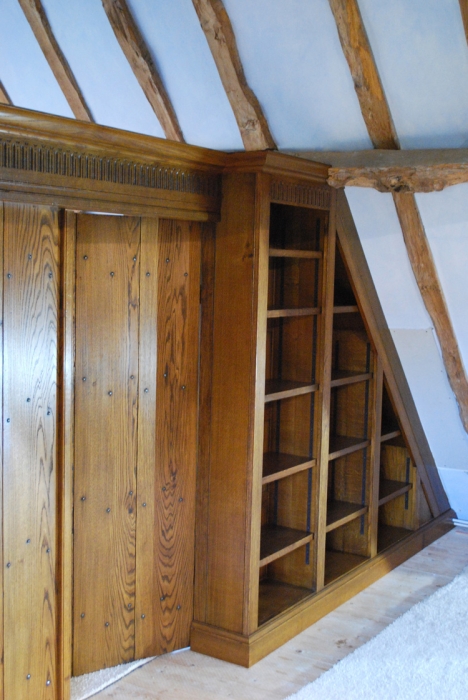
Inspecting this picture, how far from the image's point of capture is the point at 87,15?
11.5 feet

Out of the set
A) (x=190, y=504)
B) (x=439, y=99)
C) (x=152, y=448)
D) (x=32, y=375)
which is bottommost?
(x=190, y=504)

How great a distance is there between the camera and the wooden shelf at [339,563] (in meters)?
3.76

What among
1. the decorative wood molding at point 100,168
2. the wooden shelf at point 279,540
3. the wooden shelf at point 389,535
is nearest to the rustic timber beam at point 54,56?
the decorative wood molding at point 100,168

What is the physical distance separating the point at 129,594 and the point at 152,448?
55 cm

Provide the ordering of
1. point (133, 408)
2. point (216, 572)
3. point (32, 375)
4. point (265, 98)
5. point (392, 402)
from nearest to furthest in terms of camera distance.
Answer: point (32, 375)
point (133, 408)
point (216, 572)
point (265, 98)
point (392, 402)

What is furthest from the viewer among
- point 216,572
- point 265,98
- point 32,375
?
point 265,98

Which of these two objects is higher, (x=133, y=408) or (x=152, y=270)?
(x=152, y=270)

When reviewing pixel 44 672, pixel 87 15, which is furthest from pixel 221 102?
pixel 44 672

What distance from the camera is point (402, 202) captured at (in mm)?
3395

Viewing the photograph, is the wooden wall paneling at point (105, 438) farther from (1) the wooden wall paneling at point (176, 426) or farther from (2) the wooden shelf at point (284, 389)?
(2) the wooden shelf at point (284, 389)

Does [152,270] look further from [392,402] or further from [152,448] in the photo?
[392,402]

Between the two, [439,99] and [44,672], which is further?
[439,99]

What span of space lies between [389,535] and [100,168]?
2.79 metres

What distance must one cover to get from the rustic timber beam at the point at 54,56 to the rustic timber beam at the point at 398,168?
114cm
